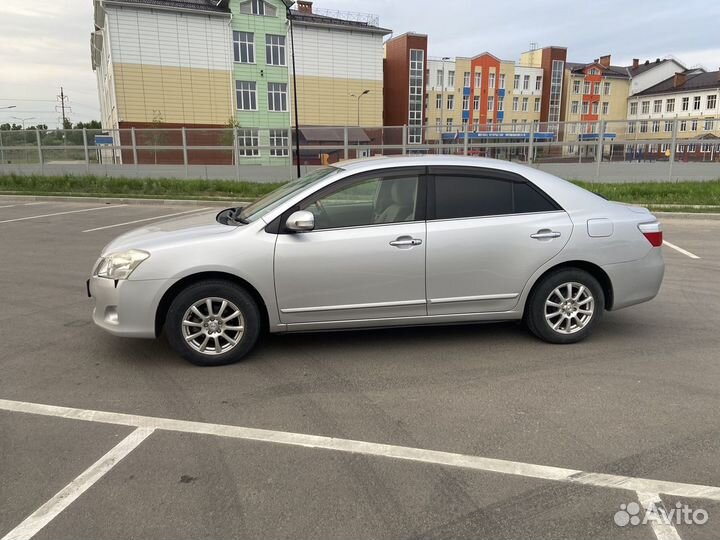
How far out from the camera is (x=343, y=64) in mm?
51469

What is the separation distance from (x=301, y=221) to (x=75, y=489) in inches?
89.1

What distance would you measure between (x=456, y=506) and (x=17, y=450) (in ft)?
8.11

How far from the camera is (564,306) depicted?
479 cm

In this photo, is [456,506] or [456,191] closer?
[456,506]

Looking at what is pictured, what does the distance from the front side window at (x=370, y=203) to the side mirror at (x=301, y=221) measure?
0.20 meters

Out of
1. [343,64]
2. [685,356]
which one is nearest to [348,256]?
[685,356]

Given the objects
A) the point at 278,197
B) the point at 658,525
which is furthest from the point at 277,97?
the point at 658,525

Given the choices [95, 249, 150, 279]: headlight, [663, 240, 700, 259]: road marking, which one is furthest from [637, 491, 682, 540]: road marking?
[663, 240, 700, 259]: road marking

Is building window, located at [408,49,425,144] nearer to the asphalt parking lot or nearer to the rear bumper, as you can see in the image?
the rear bumper

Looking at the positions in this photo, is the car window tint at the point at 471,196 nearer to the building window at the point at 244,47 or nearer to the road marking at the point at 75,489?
the road marking at the point at 75,489

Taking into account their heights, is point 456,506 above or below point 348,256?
below

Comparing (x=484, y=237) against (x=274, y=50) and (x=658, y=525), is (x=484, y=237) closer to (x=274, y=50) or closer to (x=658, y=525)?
(x=658, y=525)

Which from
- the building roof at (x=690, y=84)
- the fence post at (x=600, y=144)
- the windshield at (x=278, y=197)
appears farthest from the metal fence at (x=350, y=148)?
the building roof at (x=690, y=84)

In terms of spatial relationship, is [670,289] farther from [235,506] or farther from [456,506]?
[235,506]
